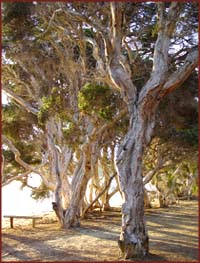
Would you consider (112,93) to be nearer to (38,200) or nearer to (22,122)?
(22,122)

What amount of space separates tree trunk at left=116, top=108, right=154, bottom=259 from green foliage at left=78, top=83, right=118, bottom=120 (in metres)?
2.22

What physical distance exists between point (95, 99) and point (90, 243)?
12.6ft

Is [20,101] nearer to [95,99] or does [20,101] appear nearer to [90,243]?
[95,99]

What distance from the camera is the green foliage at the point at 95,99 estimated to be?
33.4 ft

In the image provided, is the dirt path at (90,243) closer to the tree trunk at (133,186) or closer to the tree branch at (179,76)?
the tree trunk at (133,186)

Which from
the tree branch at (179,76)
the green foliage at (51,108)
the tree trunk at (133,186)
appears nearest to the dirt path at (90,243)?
the tree trunk at (133,186)

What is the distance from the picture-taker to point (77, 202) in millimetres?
13961

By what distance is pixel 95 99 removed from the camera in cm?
1026

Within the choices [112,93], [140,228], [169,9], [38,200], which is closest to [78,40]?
[112,93]

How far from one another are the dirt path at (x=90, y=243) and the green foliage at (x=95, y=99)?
3.59 meters

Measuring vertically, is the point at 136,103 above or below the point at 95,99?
below

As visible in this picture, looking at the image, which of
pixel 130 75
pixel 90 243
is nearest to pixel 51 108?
pixel 130 75

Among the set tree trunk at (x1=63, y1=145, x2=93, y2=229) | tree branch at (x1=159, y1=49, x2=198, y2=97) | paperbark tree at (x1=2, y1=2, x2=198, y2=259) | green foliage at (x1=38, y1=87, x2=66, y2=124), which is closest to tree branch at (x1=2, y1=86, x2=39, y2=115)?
green foliage at (x1=38, y1=87, x2=66, y2=124)

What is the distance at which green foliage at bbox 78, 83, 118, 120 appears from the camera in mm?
10188
